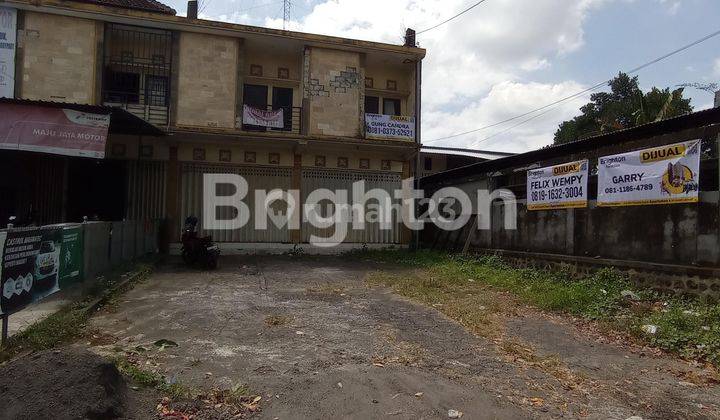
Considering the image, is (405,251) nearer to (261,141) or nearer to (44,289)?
(261,141)

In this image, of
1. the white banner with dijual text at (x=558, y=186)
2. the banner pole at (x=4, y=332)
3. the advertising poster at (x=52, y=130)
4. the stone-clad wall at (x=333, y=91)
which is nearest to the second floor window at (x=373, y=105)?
the stone-clad wall at (x=333, y=91)

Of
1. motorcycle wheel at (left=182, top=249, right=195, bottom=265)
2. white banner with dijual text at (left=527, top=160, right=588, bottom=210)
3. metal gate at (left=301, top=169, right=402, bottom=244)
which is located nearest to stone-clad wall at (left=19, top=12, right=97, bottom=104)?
motorcycle wheel at (left=182, top=249, right=195, bottom=265)

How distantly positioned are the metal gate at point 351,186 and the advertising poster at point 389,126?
4.46ft

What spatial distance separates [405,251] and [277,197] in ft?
14.5

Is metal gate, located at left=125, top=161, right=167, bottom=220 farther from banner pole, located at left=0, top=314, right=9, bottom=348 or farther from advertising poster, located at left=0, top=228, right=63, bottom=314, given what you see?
banner pole, located at left=0, top=314, right=9, bottom=348

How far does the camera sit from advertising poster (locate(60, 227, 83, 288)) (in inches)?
240

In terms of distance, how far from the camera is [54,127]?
9.72 m

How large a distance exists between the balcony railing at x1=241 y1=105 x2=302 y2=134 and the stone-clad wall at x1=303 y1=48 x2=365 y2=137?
1.95 feet

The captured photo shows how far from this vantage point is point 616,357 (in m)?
5.05

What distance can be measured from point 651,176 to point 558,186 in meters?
2.10

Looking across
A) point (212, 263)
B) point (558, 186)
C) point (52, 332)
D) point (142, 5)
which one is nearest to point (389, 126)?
point (558, 186)

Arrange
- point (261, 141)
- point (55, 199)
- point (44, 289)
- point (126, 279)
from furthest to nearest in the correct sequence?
point (261, 141) → point (55, 199) → point (126, 279) → point (44, 289)

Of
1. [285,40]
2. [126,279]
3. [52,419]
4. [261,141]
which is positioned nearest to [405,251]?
[261,141]

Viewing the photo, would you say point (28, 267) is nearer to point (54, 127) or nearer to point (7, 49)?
point (54, 127)
